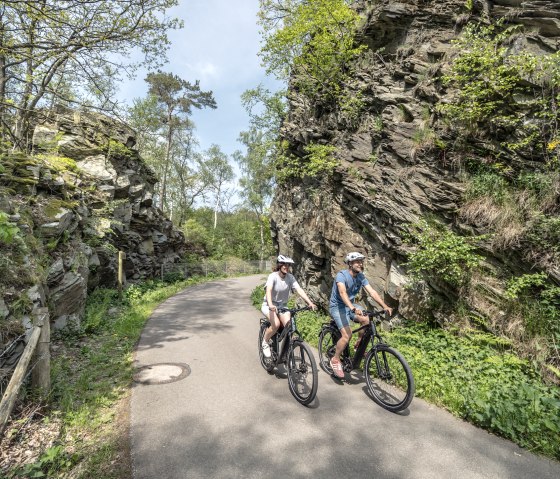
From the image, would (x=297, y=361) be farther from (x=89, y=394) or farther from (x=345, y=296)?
(x=89, y=394)

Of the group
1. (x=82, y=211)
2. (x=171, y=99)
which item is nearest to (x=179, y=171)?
(x=171, y=99)

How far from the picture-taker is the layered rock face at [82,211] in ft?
26.3

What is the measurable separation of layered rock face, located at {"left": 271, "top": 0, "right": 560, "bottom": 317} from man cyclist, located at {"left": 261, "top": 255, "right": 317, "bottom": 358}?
3356 millimetres

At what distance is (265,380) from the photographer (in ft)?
18.7

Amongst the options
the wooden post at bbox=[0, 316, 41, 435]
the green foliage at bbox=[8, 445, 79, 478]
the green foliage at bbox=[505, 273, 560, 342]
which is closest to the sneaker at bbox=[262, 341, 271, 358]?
the green foliage at bbox=[8, 445, 79, 478]

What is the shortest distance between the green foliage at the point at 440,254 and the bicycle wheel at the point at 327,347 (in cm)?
273

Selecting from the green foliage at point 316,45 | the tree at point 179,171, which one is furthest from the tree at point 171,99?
the green foliage at point 316,45

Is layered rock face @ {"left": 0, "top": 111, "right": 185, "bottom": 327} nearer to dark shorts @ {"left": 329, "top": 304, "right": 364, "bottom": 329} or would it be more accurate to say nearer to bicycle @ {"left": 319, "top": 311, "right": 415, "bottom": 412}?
dark shorts @ {"left": 329, "top": 304, "right": 364, "bottom": 329}

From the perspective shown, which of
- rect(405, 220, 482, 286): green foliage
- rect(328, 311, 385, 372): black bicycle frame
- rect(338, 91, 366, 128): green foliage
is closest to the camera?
rect(328, 311, 385, 372): black bicycle frame

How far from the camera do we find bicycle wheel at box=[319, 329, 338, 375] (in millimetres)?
5873

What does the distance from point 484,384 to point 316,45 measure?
12791 mm

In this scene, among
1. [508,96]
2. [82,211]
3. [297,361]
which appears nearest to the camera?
[297,361]

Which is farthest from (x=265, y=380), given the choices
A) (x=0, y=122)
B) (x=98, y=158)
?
(x=98, y=158)

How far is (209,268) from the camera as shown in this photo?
3055 cm
